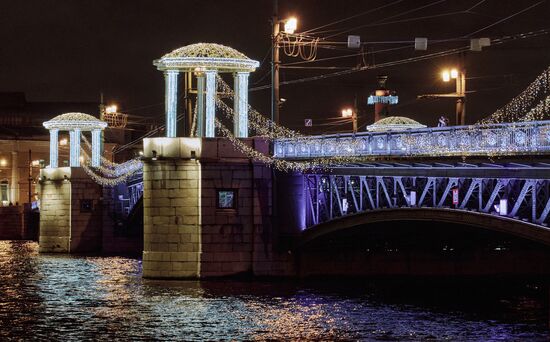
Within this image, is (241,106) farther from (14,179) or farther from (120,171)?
(14,179)

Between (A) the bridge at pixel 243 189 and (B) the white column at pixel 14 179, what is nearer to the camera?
(A) the bridge at pixel 243 189

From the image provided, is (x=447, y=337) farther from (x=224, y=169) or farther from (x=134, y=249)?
(x=134, y=249)

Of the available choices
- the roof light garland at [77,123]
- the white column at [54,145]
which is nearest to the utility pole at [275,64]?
the roof light garland at [77,123]

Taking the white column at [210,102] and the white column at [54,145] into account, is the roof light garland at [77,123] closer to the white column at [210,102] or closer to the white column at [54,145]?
the white column at [54,145]

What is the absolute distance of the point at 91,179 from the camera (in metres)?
65.1

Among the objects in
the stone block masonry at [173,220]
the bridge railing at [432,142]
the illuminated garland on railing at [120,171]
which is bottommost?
the stone block masonry at [173,220]

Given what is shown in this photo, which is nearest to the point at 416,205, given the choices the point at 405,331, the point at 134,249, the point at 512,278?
the point at 405,331

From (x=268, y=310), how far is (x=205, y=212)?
8.53 meters

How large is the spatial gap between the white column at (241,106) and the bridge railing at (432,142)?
171cm

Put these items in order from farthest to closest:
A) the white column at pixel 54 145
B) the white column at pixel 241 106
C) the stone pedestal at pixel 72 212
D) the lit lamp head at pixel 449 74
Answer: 1. the white column at pixel 54 145
2. the stone pedestal at pixel 72 212
3. the white column at pixel 241 106
4. the lit lamp head at pixel 449 74

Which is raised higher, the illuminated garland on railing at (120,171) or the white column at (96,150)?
the white column at (96,150)

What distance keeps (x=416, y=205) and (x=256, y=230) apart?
25.8ft

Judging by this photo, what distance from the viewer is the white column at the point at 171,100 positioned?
Answer: 42.0 meters

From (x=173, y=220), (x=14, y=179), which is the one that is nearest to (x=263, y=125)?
(x=173, y=220)
